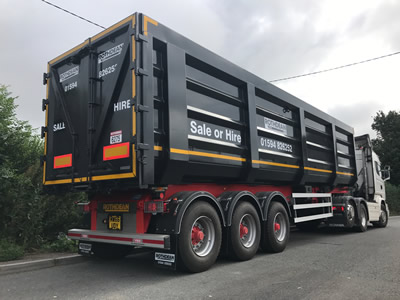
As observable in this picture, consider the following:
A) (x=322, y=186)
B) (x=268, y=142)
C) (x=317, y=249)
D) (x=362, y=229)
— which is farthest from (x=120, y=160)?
(x=362, y=229)

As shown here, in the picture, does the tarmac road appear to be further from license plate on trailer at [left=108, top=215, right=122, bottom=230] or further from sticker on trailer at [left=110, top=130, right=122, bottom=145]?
sticker on trailer at [left=110, top=130, right=122, bottom=145]

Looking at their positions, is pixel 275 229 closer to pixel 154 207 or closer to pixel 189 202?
pixel 189 202

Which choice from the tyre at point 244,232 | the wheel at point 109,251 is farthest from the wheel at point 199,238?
the wheel at point 109,251

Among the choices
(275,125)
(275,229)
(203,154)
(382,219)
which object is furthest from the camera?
(382,219)

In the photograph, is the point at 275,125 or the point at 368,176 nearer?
the point at 275,125

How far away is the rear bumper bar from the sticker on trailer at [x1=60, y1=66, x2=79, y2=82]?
8.53 feet

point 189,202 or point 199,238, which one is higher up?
point 189,202

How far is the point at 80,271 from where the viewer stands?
16.7 feet

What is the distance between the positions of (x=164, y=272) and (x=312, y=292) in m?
2.13

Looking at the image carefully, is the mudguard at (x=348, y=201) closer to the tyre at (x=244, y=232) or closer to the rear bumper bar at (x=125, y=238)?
the tyre at (x=244, y=232)

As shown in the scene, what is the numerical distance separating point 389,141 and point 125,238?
121ft

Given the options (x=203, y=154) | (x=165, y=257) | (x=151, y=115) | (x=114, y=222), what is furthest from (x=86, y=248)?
(x=151, y=115)

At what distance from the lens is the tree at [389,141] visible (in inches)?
1299

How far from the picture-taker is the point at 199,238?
4.77 metres
